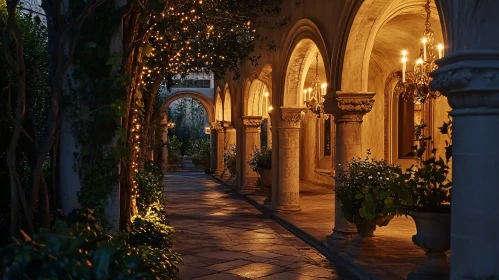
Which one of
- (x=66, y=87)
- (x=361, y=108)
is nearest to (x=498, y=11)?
(x=66, y=87)

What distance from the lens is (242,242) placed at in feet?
28.9

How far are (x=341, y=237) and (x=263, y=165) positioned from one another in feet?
24.1

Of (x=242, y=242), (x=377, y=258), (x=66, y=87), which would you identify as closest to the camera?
(x=66, y=87)

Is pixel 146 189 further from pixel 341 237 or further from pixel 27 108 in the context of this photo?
pixel 27 108

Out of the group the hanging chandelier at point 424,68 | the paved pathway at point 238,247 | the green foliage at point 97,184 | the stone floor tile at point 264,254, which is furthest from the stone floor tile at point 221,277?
the hanging chandelier at point 424,68

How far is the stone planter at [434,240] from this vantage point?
5.40 m

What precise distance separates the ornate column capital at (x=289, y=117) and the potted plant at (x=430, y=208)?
18.6 ft

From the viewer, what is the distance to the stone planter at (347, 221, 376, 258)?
24.6ft

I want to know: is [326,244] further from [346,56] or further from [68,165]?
[68,165]

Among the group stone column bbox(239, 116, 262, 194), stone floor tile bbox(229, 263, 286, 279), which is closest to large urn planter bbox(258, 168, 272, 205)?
stone column bbox(239, 116, 262, 194)

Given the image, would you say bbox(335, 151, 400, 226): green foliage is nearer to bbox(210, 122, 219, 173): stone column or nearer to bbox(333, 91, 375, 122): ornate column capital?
bbox(333, 91, 375, 122): ornate column capital

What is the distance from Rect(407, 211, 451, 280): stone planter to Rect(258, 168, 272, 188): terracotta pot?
9.59 metres

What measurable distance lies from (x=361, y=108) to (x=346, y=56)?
726 millimetres

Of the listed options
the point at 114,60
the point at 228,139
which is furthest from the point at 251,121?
the point at 114,60
